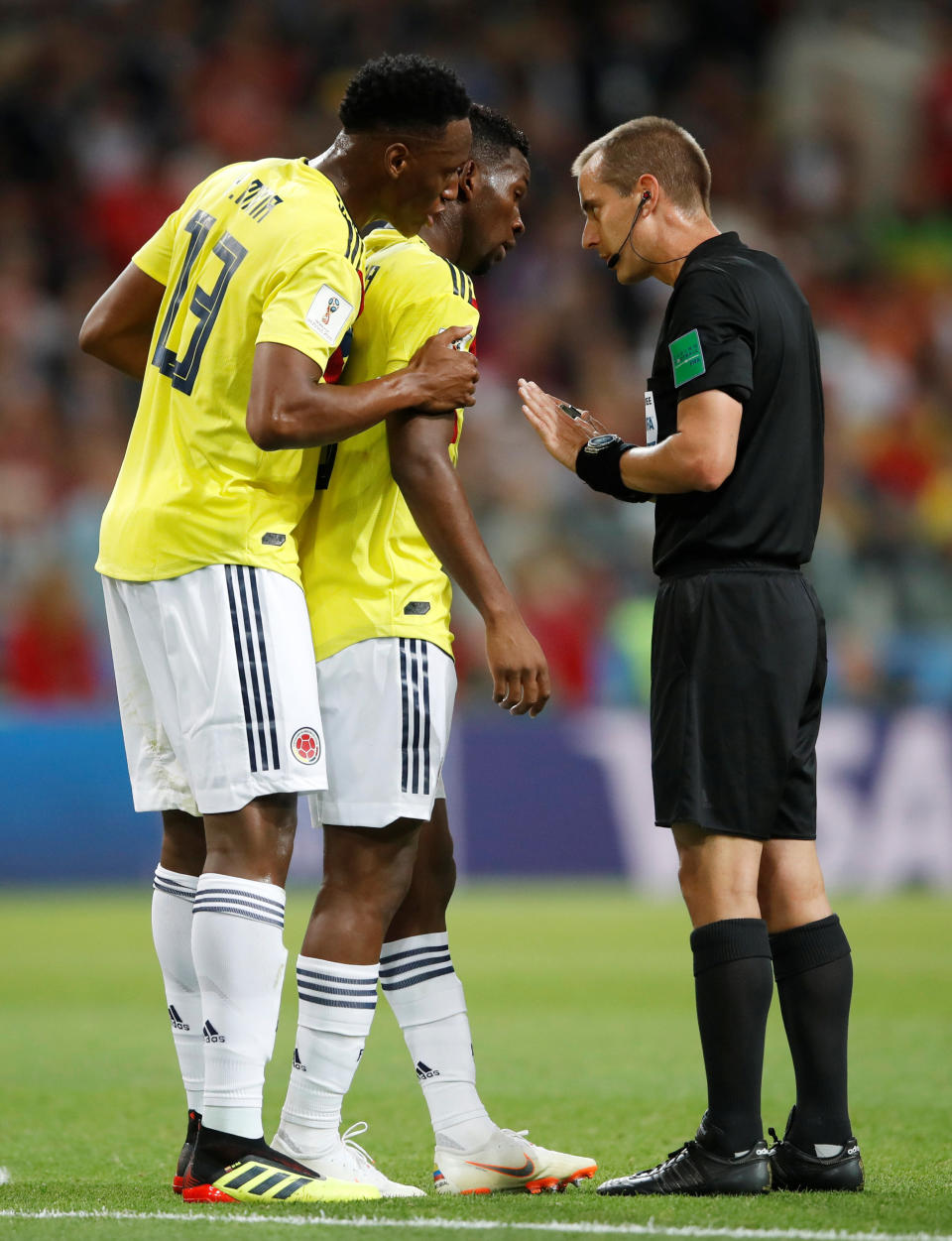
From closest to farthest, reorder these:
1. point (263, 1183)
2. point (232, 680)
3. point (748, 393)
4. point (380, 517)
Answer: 1. point (263, 1183)
2. point (232, 680)
3. point (748, 393)
4. point (380, 517)

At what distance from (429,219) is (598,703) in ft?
28.5

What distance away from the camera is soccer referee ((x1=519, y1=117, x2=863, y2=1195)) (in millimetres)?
3758

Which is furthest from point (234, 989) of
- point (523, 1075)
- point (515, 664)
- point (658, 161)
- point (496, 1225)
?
point (523, 1075)

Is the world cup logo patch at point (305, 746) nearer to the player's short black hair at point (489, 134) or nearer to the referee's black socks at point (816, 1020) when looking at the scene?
the referee's black socks at point (816, 1020)

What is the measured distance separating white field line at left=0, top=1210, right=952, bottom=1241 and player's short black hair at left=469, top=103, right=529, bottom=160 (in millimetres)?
2559

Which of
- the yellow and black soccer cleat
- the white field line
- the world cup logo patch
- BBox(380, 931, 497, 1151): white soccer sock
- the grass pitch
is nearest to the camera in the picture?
the white field line

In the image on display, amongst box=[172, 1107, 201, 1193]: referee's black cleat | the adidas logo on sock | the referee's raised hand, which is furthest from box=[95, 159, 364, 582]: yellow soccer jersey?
box=[172, 1107, 201, 1193]: referee's black cleat

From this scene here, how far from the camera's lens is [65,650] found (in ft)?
40.6

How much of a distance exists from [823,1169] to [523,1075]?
7.03 ft

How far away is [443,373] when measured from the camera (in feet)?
12.7

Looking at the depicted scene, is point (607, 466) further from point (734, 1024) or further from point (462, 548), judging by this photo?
point (734, 1024)

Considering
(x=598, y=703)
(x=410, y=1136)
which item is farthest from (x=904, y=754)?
(x=410, y=1136)

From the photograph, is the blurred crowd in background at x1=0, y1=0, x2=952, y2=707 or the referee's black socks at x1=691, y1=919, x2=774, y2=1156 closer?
the referee's black socks at x1=691, y1=919, x2=774, y2=1156

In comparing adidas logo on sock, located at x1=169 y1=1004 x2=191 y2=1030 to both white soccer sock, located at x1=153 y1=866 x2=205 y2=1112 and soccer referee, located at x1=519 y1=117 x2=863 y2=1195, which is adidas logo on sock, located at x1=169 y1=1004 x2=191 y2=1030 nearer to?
white soccer sock, located at x1=153 y1=866 x2=205 y2=1112
